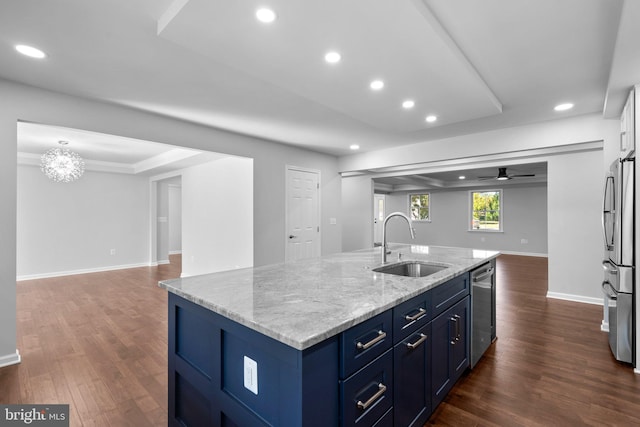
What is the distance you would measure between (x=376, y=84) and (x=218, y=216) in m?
4.11

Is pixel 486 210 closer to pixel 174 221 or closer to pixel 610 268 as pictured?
pixel 610 268

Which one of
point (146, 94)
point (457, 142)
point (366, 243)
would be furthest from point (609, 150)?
point (146, 94)

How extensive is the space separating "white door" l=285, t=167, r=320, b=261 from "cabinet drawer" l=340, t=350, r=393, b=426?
13.2 feet

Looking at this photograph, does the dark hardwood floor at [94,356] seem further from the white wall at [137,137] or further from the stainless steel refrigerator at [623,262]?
the stainless steel refrigerator at [623,262]

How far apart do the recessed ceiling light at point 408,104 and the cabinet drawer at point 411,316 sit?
2.10 m

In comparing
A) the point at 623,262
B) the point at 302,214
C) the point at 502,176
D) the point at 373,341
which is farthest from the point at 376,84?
the point at 502,176

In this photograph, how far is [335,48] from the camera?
209cm

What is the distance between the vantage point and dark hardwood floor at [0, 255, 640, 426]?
6.52ft

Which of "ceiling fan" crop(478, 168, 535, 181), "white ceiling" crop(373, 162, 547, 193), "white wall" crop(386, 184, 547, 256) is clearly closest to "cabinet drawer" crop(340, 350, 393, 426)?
"white ceiling" crop(373, 162, 547, 193)

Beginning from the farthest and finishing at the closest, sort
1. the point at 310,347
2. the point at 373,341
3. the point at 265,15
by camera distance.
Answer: the point at 265,15 → the point at 373,341 → the point at 310,347

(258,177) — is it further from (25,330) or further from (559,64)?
(559,64)

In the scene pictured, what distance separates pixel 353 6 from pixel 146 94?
7.74 ft

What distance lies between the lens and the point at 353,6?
1.64 m

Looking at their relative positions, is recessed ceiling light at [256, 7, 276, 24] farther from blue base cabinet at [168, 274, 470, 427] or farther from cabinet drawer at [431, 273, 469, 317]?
cabinet drawer at [431, 273, 469, 317]
